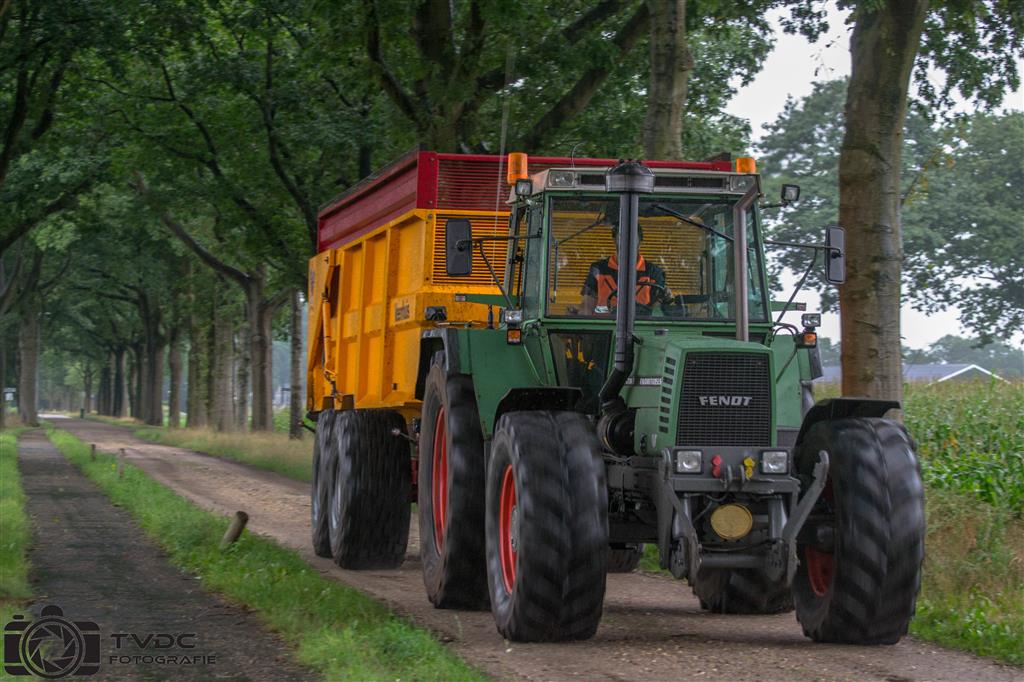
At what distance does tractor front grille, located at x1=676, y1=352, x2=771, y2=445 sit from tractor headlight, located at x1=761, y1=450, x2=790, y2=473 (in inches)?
6.6

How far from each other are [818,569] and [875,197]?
16.1 feet

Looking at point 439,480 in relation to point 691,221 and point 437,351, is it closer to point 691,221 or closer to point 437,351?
point 437,351

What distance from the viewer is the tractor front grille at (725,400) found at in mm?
8742

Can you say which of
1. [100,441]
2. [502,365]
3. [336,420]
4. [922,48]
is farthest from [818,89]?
[502,365]

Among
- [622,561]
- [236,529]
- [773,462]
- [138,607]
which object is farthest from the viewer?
[236,529]

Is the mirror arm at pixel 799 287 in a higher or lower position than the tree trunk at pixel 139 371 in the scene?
lower

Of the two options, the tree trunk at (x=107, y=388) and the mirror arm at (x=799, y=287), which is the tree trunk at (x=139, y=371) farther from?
the mirror arm at (x=799, y=287)

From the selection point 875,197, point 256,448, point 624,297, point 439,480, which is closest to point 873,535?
point 624,297

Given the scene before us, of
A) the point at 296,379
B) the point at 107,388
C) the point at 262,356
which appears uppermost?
the point at 107,388

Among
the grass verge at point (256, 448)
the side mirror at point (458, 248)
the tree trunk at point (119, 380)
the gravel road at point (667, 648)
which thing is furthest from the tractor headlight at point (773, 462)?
the tree trunk at point (119, 380)

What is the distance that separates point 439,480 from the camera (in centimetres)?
1153

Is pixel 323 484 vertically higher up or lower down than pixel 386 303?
lower down

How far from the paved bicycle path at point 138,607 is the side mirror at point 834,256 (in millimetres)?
4079

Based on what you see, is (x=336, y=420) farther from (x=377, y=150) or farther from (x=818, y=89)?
(x=818, y=89)
